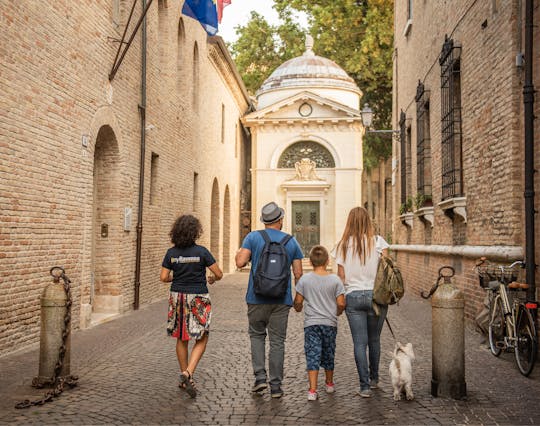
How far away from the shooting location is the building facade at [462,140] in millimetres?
8812

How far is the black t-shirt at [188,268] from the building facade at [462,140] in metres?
4.22

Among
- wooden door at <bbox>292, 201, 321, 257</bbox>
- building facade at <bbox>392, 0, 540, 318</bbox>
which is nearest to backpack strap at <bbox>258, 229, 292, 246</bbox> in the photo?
building facade at <bbox>392, 0, 540, 318</bbox>

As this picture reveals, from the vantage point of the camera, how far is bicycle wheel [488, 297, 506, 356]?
26.3 feet

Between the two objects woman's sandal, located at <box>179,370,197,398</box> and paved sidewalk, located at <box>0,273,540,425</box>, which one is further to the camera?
woman's sandal, located at <box>179,370,197,398</box>

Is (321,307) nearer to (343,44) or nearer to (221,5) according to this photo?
(221,5)

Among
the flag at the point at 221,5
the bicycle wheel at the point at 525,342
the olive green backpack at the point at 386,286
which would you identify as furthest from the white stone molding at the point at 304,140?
the olive green backpack at the point at 386,286

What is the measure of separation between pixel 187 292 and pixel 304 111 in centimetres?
2874

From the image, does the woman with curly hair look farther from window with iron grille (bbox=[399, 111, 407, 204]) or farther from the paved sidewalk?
window with iron grille (bbox=[399, 111, 407, 204])

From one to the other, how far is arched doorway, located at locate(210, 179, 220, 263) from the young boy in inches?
781

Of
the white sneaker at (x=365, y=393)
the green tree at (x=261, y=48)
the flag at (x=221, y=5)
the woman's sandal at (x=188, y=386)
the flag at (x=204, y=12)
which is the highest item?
the green tree at (x=261, y=48)

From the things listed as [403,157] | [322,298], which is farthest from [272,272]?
[403,157]

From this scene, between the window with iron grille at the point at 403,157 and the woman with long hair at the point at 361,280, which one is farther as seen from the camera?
the window with iron grille at the point at 403,157

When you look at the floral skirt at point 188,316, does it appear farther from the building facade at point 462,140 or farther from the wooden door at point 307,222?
the wooden door at point 307,222

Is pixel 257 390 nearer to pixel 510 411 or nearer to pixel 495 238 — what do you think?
pixel 510 411
